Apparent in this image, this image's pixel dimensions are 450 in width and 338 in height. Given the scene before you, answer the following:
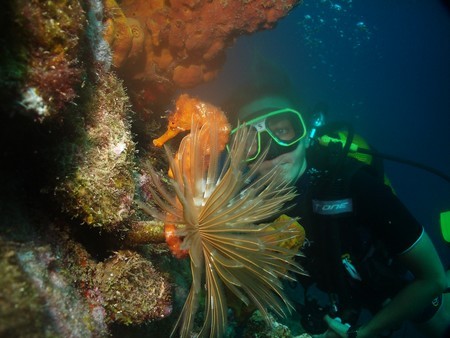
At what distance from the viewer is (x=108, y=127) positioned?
2.46 meters

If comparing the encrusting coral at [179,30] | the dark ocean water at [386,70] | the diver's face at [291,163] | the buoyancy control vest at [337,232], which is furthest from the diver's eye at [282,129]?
the dark ocean water at [386,70]

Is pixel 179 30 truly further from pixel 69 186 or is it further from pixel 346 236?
pixel 346 236

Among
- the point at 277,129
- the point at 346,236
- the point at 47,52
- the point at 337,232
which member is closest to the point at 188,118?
the point at 277,129

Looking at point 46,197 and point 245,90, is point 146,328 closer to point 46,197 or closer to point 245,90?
point 46,197

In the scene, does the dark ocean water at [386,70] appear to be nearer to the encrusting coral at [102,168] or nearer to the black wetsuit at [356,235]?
the black wetsuit at [356,235]

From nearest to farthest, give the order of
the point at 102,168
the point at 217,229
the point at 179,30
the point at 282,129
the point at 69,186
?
the point at 69,186 → the point at 102,168 → the point at 217,229 → the point at 179,30 → the point at 282,129

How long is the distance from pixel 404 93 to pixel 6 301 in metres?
81.8

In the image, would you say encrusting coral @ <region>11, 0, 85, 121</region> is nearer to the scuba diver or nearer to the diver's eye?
the scuba diver

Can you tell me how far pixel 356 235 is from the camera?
16.9 feet

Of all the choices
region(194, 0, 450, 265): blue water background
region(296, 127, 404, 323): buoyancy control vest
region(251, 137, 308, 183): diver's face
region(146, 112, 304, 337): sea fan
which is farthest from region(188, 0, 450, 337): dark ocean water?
region(146, 112, 304, 337): sea fan

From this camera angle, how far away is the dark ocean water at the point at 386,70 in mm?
37375

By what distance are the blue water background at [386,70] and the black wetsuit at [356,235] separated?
68.8 ft

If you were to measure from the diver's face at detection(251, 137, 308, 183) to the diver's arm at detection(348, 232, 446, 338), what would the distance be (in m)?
1.90

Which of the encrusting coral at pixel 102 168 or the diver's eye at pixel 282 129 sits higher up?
the encrusting coral at pixel 102 168
